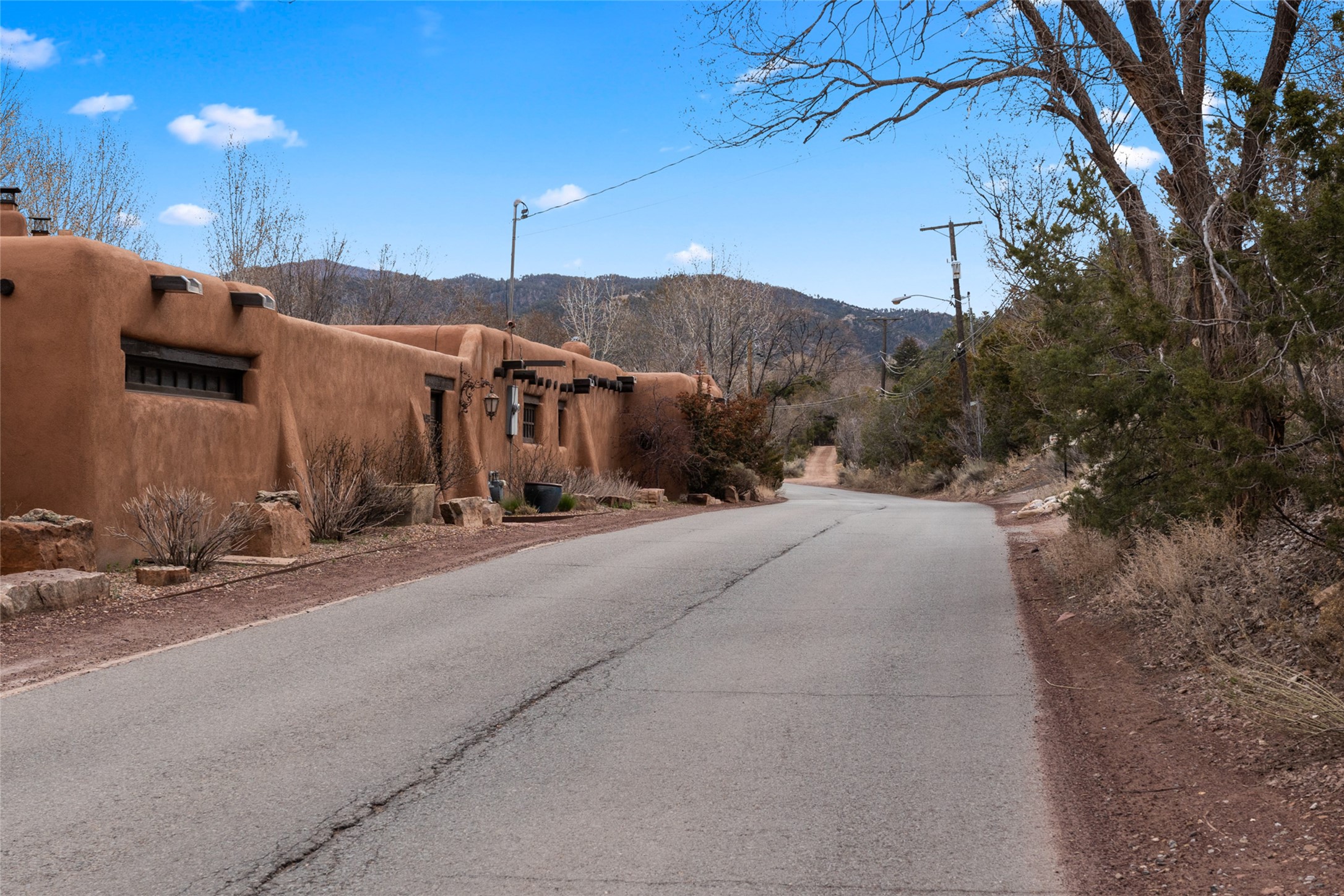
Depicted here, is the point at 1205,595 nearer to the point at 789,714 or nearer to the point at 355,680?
the point at 789,714

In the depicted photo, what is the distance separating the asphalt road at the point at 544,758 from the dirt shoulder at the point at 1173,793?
22cm

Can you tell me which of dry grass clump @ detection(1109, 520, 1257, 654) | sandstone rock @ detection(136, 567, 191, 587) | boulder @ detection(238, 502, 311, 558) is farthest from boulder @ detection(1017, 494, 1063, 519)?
sandstone rock @ detection(136, 567, 191, 587)

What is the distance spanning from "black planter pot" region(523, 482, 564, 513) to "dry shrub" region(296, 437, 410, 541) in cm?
639

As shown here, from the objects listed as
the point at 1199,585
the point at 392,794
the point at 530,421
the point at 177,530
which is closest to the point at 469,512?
the point at 177,530

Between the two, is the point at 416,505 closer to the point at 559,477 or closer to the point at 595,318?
the point at 559,477

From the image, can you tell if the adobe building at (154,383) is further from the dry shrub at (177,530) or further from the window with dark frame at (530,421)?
the window with dark frame at (530,421)

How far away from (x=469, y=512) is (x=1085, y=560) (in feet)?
36.8

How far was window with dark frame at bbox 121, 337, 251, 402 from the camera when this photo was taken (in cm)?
1350

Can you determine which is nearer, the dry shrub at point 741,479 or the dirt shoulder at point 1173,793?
the dirt shoulder at point 1173,793

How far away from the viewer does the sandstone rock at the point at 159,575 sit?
11781 mm

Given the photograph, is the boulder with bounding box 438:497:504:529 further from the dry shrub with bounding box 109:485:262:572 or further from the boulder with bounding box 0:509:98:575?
the boulder with bounding box 0:509:98:575

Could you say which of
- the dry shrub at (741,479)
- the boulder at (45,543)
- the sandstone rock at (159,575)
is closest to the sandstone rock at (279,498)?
the sandstone rock at (159,575)

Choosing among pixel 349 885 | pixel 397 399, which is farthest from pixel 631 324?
pixel 349 885

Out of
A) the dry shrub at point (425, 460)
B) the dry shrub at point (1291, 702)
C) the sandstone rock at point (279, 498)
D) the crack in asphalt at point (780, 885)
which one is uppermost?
the dry shrub at point (425, 460)
